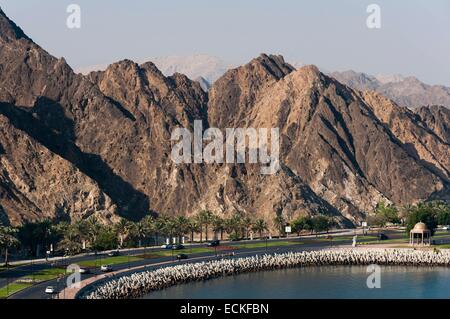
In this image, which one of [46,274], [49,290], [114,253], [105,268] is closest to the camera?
[49,290]

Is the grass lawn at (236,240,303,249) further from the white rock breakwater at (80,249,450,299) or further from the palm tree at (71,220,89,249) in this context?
the palm tree at (71,220,89,249)

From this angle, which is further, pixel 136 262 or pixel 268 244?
pixel 268 244

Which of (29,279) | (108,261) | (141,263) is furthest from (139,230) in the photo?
(29,279)

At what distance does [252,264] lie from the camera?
513ft

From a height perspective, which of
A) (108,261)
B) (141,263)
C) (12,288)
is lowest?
(12,288)

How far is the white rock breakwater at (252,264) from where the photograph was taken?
124438 mm

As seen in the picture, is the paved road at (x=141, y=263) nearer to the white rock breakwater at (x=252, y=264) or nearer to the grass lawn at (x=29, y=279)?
the grass lawn at (x=29, y=279)

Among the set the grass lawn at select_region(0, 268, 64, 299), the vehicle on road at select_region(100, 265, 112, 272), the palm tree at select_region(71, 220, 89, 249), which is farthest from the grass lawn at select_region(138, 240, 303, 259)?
the grass lawn at select_region(0, 268, 64, 299)

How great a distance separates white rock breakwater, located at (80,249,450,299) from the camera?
408 ft

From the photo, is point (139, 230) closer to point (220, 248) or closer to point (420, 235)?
point (220, 248)

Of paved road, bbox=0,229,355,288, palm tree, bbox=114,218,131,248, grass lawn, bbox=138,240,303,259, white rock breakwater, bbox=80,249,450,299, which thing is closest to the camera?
white rock breakwater, bbox=80,249,450,299

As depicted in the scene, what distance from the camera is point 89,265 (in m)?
145
